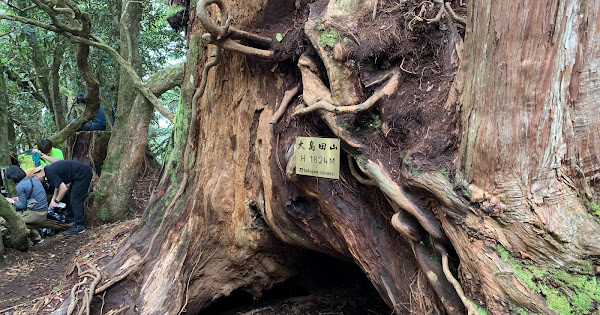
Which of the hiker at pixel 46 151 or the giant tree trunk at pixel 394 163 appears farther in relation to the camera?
the hiker at pixel 46 151

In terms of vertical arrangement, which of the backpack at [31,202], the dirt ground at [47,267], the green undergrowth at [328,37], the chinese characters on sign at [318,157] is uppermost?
the green undergrowth at [328,37]

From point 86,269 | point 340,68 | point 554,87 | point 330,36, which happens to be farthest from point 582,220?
point 86,269

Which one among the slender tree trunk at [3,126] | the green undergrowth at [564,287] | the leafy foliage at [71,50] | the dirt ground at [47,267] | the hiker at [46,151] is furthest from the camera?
the leafy foliage at [71,50]

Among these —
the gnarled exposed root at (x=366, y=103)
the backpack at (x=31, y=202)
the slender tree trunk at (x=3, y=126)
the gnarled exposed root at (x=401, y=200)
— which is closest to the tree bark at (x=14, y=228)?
the backpack at (x=31, y=202)

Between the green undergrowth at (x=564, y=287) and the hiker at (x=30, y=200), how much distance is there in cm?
718

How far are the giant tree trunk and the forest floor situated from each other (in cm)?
39

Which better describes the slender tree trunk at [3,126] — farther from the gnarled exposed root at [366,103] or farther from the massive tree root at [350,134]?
the gnarled exposed root at [366,103]

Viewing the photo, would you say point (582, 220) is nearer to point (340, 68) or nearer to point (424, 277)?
point (424, 277)

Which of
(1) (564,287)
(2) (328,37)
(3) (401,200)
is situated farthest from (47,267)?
(1) (564,287)

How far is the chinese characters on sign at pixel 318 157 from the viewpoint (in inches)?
107

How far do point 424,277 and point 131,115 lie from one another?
20.0 feet

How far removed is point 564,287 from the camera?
70.0 inches

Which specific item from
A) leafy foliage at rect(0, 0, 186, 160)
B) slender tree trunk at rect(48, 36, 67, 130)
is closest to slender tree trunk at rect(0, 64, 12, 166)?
leafy foliage at rect(0, 0, 186, 160)

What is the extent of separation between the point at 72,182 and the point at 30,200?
0.72 metres
